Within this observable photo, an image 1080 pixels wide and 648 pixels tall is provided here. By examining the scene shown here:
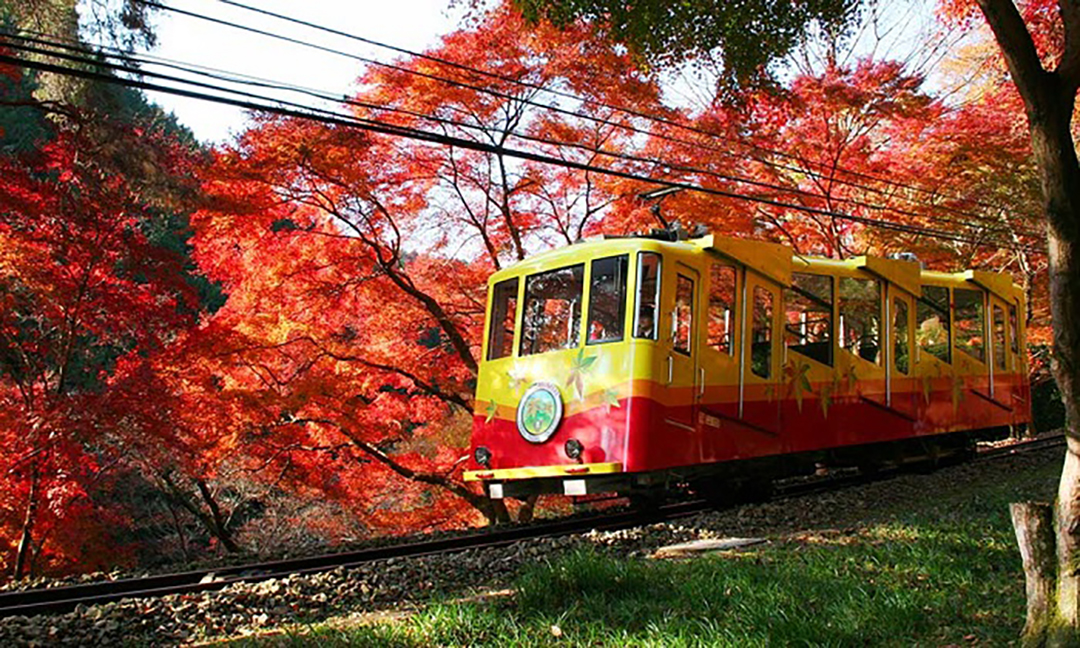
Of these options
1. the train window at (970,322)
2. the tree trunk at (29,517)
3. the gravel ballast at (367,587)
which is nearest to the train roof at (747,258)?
the train window at (970,322)

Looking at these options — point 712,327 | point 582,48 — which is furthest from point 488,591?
point 582,48

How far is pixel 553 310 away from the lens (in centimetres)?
884

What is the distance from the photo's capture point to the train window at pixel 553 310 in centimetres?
851

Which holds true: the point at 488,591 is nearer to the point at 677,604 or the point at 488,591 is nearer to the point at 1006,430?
the point at 677,604

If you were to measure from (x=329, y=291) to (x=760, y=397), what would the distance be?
7.31m

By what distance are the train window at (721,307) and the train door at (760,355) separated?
0.17 meters

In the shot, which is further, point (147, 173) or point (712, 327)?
point (147, 173)

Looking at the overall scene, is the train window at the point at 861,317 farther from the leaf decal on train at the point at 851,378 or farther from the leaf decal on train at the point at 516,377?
the leaf decal on train at the point at 516,377

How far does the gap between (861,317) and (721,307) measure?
2690 millimetres

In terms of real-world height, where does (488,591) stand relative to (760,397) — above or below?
below

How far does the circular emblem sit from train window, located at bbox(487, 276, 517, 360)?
0.72 metres

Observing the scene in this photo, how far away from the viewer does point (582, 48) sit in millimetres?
13602

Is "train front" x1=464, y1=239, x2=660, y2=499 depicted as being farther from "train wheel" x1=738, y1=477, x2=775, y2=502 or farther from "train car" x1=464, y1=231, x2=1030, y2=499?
"train wheel" x1=738, y1=477, x2=775, y2=502

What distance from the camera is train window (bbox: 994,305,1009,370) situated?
13000 millimetres
